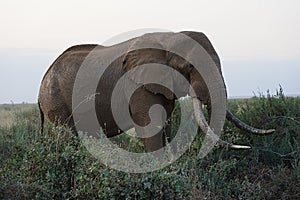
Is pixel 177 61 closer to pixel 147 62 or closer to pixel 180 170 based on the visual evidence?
pixel 147 62

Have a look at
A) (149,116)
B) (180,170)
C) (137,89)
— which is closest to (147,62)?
(137,89)

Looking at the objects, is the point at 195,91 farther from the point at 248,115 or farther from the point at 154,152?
the point at 248,115

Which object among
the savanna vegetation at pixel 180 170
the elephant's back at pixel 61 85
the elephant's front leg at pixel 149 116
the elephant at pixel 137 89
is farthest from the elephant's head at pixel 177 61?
the elephant's back at pixel 61 85

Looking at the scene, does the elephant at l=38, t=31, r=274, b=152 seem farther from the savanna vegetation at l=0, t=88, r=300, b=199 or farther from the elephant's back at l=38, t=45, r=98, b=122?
the savanna vegetation at l=0, t=88, r=300, b=199

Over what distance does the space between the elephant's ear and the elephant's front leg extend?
0.15 metres

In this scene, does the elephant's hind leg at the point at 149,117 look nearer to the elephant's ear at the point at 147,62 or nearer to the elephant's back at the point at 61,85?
the elephant's ear at the point at 147,62

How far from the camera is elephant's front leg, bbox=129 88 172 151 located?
7812mm

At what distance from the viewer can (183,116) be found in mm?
9562

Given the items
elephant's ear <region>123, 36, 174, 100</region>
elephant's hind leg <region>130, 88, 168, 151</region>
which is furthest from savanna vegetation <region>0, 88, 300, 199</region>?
elephant's ear <region>123, 36, 174, 100</region>

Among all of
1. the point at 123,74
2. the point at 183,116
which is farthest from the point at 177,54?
the point at 183,116

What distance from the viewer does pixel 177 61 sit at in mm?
7691

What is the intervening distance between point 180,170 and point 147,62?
1.84m

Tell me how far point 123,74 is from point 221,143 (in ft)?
6.82

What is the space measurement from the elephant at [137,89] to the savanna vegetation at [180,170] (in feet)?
1.77
